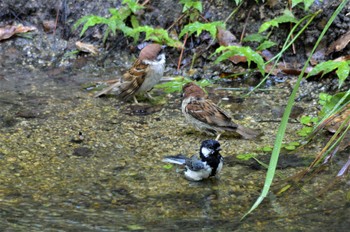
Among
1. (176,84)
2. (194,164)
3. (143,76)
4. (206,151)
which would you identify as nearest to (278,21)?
(176,84)

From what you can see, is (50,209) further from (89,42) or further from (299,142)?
(89,42)

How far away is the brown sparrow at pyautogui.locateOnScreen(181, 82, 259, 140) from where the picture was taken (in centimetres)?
556

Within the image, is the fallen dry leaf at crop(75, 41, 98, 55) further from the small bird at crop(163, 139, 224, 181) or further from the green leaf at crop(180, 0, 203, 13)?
the small bird at crop(163, 139, 224, 181)

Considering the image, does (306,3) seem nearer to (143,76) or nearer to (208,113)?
(143,76)

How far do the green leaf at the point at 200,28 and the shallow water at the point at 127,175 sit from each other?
36.7 inches

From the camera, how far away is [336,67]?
20.5 ft

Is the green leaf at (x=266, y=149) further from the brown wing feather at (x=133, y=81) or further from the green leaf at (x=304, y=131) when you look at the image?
the brown wing feather at (x=133, y=81)

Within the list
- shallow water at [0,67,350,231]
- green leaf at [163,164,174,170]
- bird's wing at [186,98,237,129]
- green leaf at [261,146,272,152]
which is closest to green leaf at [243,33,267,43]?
shallow water at [0,67,350,231]

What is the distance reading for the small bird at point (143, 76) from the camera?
6668 mm

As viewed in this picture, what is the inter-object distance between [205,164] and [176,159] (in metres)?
0.47

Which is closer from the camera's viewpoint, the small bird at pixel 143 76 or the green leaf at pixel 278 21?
the small bird at pixel 143 76

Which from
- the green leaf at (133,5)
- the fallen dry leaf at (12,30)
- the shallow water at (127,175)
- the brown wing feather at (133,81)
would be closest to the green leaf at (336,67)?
the shallow water at (127,175)

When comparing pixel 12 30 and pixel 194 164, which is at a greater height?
pixel 194 164

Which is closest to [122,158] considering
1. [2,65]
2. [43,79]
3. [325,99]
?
[325,99]
